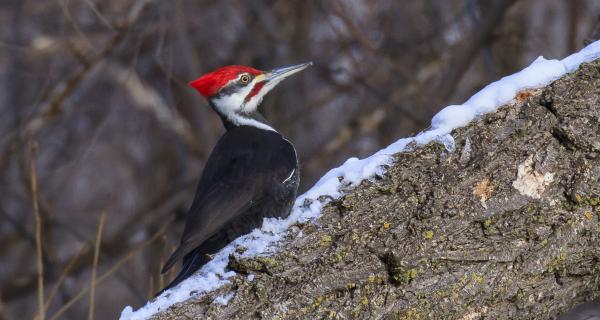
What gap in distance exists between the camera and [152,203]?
8.04 meters

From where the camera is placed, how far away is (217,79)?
4.36 metres

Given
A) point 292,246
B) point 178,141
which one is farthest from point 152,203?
point 292,246

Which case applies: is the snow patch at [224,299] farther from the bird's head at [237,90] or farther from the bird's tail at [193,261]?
the bird's head at [237,90]

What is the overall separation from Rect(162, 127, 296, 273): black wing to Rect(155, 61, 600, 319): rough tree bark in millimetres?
822

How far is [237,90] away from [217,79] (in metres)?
0.11

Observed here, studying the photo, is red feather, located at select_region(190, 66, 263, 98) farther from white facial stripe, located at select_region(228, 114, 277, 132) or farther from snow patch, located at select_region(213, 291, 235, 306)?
snow patch, located at select_region(213, 291, 235, 306)

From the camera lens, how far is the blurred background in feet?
25.2

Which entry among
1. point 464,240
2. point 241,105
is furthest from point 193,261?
point 464,240

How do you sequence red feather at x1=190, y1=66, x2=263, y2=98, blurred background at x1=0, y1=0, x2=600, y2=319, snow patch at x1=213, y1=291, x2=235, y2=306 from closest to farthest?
1. snow patch at x1=213, y1=291, x2=235, y2=306
2. red feather at x1=190, y1=66, x2=263, y2=98
3. blurred background at x1=0, y1=0, x2=600, y2=319

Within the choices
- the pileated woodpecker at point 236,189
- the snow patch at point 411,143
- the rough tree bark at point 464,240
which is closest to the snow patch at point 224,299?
the rough tree bark at point 464,240

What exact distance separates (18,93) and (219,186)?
5.34 m

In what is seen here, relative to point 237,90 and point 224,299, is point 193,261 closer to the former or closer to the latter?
point 224,299

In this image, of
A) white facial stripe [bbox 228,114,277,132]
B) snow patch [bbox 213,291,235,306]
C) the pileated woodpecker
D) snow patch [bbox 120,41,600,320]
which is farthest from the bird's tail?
white facial stripe [bbox 228,114,277,132]

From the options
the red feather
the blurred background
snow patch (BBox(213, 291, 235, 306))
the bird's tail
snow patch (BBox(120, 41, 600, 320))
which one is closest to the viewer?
snow patch (BBox(213, 291, 235, 306))
